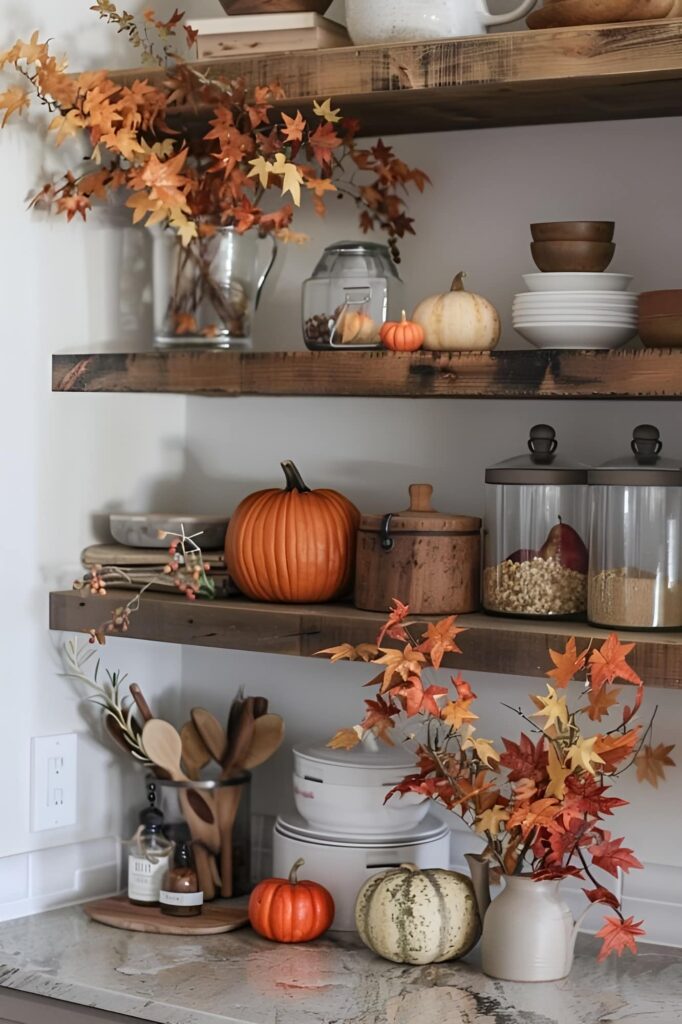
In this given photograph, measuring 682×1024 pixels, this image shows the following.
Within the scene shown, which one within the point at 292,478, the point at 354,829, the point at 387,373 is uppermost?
the point at 387,373

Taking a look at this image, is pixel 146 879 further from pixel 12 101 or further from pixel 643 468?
pixel 12 101

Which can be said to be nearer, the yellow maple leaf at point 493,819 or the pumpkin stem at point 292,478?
the yellow maple leaf at point 493,819

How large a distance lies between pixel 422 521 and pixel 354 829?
1.55 ft

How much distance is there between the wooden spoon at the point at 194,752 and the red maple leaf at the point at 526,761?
618 mm

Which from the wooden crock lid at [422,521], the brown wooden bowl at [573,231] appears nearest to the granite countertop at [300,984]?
the wooden crock lid at [422,521]

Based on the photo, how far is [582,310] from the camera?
182 centimetres

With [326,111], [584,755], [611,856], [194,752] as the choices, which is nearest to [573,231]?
[326,111]

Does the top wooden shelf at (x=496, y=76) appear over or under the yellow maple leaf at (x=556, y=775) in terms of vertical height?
over

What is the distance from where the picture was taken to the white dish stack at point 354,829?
204 centimetres

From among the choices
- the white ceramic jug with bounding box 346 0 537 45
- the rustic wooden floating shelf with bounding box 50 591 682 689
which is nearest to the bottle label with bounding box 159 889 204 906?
the rustic wooden floating shelf with bounding box 50 591 682 689

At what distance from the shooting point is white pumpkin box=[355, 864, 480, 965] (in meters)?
1.86

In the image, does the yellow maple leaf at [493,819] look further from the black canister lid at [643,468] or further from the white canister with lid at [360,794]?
the black canister lid at [643,468]

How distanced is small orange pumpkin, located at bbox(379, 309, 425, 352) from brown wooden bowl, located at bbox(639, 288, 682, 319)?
0.30m

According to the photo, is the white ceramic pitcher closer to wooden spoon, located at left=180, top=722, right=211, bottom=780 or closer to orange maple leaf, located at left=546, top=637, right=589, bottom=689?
orange maple leaf, located at left=546, top=637, right=589, bottom=689
